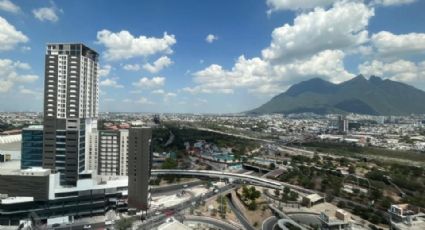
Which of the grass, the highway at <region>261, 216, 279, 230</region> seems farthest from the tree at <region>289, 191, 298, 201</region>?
the grass

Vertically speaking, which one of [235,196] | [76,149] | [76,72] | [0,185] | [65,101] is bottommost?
[235,196]

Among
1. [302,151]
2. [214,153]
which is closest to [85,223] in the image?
[214,153]

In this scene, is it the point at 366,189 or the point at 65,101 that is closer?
the point at 65,101

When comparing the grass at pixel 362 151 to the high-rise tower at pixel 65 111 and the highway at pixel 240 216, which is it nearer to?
the highway at pixel 240 216

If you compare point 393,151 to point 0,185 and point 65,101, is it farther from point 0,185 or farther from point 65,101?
point 0,185

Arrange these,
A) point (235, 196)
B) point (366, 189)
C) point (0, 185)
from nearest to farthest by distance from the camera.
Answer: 1. point (0, 185)
2. point (235, 196)
3. point (366, 189)

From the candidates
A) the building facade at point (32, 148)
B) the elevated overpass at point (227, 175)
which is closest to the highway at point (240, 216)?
the elevated overpass at point (227, 175)

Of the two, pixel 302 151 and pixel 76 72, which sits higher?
pixel 76 72
